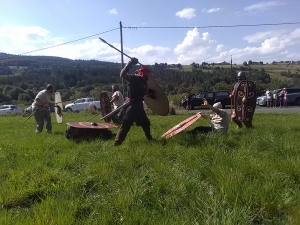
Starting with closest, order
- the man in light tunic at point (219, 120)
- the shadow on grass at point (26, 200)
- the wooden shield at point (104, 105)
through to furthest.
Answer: the shadow on grass at point (26, 200) → the man in light tunic at point (219, 120) → the wooden shield at point (104, 105)

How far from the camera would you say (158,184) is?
14.1 feet

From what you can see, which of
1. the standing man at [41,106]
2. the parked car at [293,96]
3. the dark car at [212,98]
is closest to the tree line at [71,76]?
the dark car at [212,98]

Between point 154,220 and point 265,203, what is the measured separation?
122 cm

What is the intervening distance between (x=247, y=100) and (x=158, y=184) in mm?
5950

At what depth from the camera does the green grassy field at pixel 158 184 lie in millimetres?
3414

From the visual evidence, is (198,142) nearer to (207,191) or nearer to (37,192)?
(207,191)

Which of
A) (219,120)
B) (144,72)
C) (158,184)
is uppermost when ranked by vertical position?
(144,72)

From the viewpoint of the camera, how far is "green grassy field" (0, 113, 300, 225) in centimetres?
341

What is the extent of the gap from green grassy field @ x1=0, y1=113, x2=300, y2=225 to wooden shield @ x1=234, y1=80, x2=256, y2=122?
272 centimetres

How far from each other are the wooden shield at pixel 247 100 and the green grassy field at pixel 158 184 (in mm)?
2717

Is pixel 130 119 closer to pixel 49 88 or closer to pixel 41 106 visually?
pixel 41 106

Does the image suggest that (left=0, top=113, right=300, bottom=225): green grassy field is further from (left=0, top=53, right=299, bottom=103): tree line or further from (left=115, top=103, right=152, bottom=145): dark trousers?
(left=0, top=53, right=299, bottom=103): tree line

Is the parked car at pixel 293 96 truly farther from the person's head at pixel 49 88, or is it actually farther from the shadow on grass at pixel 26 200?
the shadow on grass at pixel 26 200

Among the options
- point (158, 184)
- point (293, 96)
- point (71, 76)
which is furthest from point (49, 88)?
point (71, 76)
